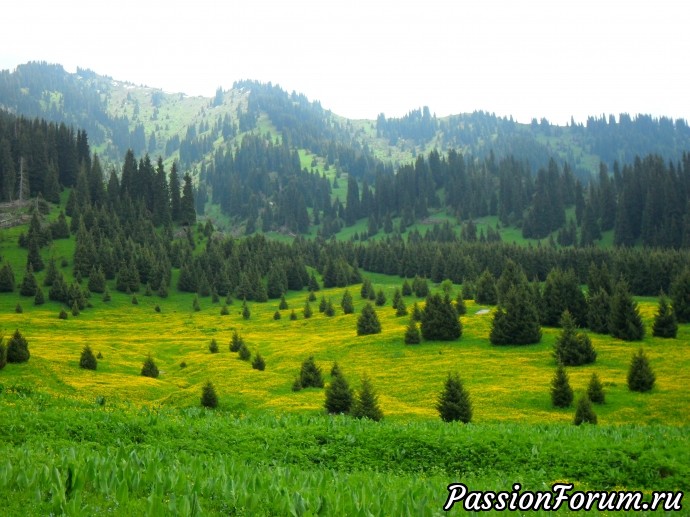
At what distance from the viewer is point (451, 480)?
14789mm

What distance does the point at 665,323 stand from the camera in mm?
54625

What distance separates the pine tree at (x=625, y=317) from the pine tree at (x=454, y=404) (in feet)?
110

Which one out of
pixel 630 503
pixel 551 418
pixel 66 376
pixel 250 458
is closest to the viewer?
pixel 630 503

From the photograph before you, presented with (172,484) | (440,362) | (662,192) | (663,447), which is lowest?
(440,362)

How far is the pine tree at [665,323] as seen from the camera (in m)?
54.3

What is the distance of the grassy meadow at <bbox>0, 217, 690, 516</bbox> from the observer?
376 inches

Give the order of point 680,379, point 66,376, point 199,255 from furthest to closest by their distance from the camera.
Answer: point 199,255, point 66,376, point 680,379

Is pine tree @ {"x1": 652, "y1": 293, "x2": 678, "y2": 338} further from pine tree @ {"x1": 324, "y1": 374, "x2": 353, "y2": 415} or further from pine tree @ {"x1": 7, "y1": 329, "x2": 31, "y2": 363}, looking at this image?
pine tree @ {"x1": 7, "y1": 329, "x2": 31, "y2": 363}

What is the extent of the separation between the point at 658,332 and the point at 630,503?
51.4 m

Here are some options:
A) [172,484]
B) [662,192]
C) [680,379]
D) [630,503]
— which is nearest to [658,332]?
[680,379]

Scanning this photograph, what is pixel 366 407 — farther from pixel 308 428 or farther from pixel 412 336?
pixel 412 336

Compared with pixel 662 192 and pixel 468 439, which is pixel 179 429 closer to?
pixel 468 439

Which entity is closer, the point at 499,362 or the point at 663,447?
the point at 663,447

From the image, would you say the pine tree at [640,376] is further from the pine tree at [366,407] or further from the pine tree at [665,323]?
the pine tree at [366,407]
